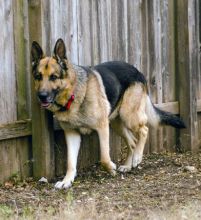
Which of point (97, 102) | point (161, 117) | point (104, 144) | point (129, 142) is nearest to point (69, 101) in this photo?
point (97, 102)

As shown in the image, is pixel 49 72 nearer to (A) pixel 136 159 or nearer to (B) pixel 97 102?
(B) pixel 97 102

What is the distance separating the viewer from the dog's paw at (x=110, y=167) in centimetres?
735

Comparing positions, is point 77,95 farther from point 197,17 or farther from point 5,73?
point 197,17

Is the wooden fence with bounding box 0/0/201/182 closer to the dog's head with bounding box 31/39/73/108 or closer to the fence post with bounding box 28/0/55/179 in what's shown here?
the fence post with bounding box 28/0/55/179

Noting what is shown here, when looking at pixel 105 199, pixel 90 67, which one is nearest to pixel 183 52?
pixel 90 67

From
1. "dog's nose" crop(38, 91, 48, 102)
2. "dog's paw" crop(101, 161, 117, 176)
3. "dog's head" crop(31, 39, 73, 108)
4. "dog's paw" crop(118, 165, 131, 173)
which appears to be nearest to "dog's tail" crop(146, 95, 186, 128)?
"dog's paw" crop(118, 165, 131, 173)

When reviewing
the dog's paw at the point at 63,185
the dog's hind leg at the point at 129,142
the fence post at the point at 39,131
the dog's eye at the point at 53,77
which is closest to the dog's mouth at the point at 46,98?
the dog's eye at the point at 53,77

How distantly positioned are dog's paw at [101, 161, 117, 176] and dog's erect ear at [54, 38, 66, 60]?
1.32 metres

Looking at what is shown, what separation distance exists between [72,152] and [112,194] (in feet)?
3.16

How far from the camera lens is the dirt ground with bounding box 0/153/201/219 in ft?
17.8

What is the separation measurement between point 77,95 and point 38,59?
23.8 inches

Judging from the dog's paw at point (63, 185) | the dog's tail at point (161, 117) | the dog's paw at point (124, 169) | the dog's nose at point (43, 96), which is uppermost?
the dog's nose at point (43, 96)

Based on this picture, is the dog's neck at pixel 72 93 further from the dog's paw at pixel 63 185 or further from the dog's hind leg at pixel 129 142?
the dog's hind leg at pixel 129 142

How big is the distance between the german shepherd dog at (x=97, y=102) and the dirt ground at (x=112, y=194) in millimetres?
243
